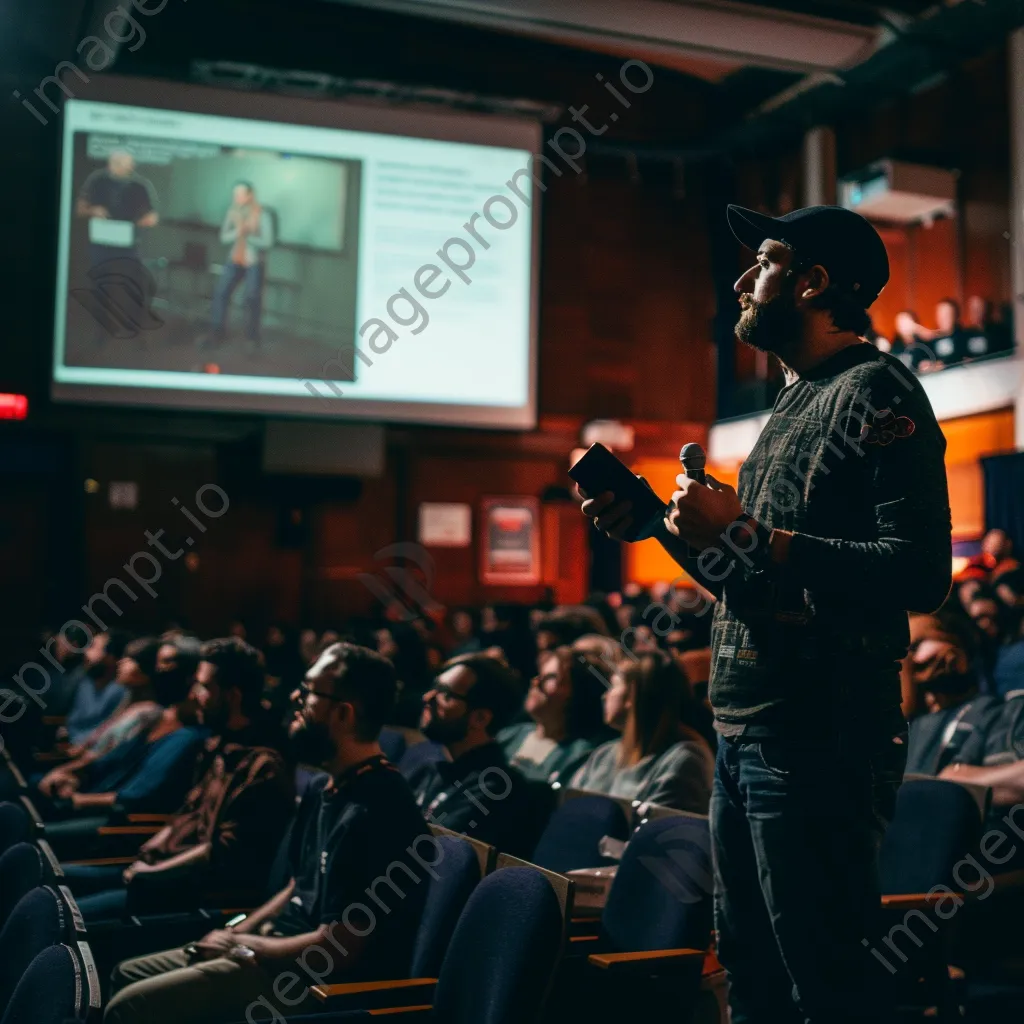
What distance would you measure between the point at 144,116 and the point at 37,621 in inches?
153

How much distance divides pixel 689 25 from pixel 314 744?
19.7 ft

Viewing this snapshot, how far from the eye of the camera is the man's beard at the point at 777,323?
1466mm

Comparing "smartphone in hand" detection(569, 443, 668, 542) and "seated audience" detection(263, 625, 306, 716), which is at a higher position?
"smartphone in hand" detection(569, 443, 668, 542)

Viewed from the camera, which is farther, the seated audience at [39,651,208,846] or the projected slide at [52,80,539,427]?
the projected slide at [52,80,539,427]

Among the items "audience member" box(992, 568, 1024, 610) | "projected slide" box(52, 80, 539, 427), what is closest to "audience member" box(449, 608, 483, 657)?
"projected slide" box(52, 80, 539, 427)

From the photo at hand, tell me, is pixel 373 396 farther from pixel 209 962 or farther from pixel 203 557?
pixel 209 962

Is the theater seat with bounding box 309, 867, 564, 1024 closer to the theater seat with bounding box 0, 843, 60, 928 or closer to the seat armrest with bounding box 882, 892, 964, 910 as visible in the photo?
the theater seat with bounding box 0, 843, 60, 928

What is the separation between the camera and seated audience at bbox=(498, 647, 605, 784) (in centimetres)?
381

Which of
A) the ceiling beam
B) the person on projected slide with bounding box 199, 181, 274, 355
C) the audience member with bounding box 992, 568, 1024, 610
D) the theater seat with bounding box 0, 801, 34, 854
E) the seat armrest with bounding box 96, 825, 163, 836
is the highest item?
the ceiling beam

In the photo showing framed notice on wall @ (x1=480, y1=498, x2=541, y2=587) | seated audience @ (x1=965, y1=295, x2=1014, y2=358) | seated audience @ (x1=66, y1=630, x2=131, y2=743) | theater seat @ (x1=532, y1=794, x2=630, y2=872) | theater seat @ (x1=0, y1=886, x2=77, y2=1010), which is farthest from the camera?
framed notice on wall @ (x1=480, y1=498, x2=541, y2=587)

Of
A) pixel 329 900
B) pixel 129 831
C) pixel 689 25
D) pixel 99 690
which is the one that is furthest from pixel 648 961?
pixel 689 25

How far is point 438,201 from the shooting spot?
26.4ft

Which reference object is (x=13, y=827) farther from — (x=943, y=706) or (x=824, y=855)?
(x=943, y=706)

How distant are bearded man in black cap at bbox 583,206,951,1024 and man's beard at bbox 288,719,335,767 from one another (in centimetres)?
114
